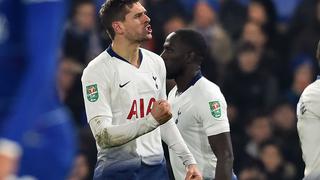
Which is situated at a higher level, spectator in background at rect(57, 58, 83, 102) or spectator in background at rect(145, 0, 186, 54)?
spectator in background at rect(145, 0, 186, 54)

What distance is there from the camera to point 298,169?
10.4 meters

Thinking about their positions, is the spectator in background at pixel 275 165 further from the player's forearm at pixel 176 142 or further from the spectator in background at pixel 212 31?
the player's forearm at pixel 176 142

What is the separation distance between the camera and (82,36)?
10828 mm

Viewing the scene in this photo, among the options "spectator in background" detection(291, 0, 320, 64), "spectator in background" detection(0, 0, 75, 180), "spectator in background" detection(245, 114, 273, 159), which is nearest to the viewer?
"spectator in background" detection(0, 0, 75, 180)

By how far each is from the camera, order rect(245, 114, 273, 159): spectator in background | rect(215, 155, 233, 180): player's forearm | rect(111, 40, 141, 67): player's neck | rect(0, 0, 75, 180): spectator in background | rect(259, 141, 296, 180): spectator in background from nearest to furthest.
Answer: rect(0, 0, 75, 180): spectator in background, rect(111, 40, 141, 67): player's neck, rect(215, 155, 233, 180): player's forearm, rect(259, 141, 296, 180): spectator in background, rect(245, 114, 273, 159): spectator in background

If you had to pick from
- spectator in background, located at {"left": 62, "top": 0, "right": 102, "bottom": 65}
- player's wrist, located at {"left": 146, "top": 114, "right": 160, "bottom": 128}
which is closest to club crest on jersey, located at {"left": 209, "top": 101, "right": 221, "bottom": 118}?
player's wrist, located at {"left": 146, "top": 114, "right": 160, "bottom": 128}

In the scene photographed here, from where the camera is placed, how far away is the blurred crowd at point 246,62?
33.9 feet

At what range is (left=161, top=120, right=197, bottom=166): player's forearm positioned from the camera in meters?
6.50

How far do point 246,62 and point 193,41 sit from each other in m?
4.06

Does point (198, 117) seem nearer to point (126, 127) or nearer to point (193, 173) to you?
point (193, 173)

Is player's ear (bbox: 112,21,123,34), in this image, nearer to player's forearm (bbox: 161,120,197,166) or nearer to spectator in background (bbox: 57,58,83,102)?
player's forearm (bbox: 161,120,197,166)

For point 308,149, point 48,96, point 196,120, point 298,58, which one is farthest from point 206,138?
point 298,58

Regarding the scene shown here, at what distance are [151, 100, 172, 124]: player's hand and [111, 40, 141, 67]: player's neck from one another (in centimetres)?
59

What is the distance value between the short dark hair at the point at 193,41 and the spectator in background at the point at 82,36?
350 cm
